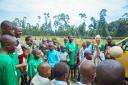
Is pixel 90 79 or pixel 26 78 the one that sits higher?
pixel 90 79

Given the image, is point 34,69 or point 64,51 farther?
point 64,51

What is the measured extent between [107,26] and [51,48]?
62187mm

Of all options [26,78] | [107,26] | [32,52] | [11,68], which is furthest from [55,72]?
[107,26]

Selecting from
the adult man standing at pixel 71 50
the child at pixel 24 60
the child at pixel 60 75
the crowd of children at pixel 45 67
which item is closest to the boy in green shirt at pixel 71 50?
the adult man standing at pixel 71 50

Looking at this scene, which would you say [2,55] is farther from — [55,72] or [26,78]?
[26,78]

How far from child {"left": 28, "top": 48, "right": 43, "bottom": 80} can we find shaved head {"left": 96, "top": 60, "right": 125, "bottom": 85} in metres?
6.47

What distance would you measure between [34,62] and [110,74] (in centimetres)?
666

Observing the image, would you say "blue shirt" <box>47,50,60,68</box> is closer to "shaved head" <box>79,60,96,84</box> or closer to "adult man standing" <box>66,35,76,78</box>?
"adult man standing" <box>66,35,76,78</box>

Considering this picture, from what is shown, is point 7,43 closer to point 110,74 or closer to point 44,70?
point 44,70

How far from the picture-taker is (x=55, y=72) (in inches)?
200

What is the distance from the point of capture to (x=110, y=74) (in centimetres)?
249

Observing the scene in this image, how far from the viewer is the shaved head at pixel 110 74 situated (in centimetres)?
249

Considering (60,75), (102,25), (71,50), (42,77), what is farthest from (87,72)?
(102,25)

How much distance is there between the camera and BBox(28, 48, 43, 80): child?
353 inches
